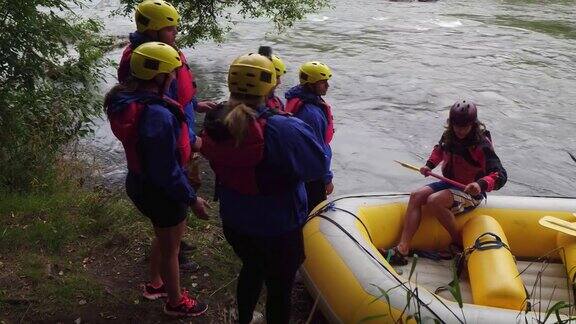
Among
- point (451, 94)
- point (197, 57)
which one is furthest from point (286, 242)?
point (197, 57)

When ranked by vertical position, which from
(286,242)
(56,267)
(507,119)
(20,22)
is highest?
(20,22)

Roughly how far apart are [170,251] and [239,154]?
0.88 m

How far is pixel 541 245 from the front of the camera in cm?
433

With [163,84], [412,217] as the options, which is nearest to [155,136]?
[163,84]

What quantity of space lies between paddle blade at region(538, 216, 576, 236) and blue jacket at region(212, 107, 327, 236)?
2.14m

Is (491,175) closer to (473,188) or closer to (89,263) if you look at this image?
(473,188)

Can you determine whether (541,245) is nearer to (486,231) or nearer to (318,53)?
(486,231)

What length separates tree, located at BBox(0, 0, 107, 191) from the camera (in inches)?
194

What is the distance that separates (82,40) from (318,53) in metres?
9.64

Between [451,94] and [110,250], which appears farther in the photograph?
[451,94]

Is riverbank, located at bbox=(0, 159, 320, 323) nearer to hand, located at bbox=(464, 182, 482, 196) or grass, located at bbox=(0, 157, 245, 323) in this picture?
grass, located at bbox=(0, 157, 245, 323)

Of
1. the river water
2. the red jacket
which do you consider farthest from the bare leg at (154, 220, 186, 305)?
the river water

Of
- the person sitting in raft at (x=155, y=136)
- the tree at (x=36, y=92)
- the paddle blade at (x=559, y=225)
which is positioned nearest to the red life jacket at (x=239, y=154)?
the person sitting in raft at (x=155, y=136)

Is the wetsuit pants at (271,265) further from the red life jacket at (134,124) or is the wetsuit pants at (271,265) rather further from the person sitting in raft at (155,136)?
the red life jacket at (134,124)
